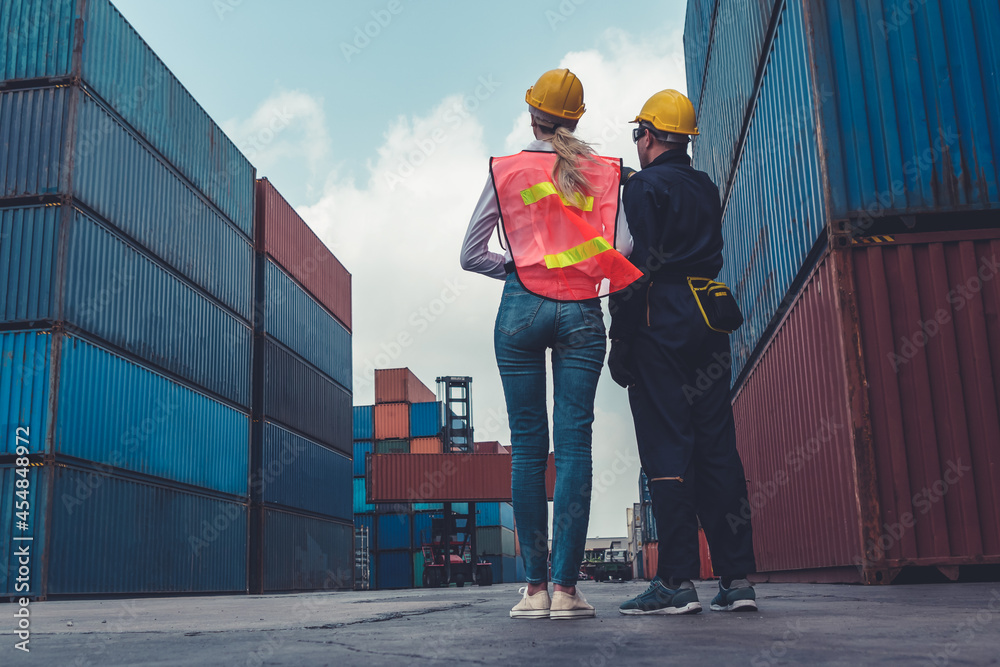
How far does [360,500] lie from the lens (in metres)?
37.9

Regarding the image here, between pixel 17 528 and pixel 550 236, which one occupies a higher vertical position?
pixel 550 236

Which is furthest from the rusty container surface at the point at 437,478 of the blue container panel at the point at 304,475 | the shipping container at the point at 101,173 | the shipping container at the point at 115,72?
the shipping container at the point at 115,72

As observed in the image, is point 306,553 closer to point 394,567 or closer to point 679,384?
point 394,567

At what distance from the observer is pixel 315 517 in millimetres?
25312

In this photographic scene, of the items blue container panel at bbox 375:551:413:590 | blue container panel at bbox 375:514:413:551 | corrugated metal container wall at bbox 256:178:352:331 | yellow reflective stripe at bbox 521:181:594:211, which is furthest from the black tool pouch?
blue container panel at bbox 375:551:413:590

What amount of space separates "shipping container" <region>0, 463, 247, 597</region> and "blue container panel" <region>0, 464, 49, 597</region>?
0.05 feet

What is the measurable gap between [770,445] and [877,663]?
7.52 meters

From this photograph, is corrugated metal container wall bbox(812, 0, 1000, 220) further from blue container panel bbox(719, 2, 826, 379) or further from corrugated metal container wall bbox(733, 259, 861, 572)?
corrugated metal container wall bbox(733, 259, 861, 572)

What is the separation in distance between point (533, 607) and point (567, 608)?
0.40 feet

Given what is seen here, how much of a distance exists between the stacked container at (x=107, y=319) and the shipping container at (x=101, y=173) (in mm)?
36

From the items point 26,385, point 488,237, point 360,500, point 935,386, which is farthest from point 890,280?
point 360,500

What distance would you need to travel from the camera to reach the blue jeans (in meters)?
2.88

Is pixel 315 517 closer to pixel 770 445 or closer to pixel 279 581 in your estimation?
pixel 279 581

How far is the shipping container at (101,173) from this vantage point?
1423cm
